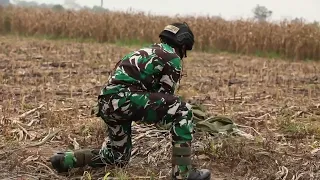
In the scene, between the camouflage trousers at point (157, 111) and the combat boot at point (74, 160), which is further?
the combat boot at point (74, 160)

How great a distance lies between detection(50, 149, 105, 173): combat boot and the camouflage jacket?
1.82 feet

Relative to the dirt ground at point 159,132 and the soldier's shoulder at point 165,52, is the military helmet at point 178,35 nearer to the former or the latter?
the soldier's shoulder at point 165,52

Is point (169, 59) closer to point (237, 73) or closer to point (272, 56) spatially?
point (237, 73)

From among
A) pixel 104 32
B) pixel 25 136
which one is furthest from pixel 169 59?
pixel 104 32

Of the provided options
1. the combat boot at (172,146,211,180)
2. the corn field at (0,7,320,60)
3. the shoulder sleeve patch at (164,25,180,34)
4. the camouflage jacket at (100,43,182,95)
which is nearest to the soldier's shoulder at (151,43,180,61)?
the camouflage jacket at (100,43,182,95)

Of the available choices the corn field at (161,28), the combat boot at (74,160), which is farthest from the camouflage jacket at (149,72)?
the corn field at (161,28)

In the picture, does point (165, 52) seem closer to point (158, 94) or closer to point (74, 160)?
point (158, 94)

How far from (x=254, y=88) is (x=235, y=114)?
2153mm

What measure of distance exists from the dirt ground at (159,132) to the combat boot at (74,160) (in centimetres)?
6

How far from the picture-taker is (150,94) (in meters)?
3.32

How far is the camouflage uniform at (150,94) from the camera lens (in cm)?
330

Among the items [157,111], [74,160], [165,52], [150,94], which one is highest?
[165,52]

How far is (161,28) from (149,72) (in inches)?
467

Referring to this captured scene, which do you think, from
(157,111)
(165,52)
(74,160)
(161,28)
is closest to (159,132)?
(74,160)
